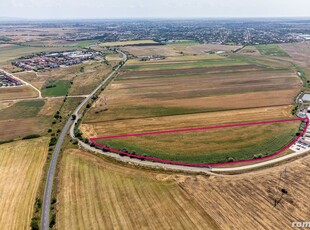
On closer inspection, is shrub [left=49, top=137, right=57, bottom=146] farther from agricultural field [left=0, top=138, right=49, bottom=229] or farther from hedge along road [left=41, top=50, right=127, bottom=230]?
agricultural field [left=0, top=138, right=49, bottom=229]

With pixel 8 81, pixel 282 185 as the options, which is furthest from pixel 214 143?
pixel 8 81

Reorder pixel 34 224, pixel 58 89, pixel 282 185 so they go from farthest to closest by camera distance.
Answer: pixel 58 89
pixel 282 185
pixel 34 224

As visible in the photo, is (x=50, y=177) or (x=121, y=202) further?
(x=50, y=177)

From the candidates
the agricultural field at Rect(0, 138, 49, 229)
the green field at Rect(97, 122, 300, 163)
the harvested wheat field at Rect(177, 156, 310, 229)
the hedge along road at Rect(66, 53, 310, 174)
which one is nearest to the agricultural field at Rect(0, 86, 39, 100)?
the agricultural field at Rect(0, 138, 49, 229)

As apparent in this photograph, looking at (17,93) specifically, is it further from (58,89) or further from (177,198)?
(177,198)

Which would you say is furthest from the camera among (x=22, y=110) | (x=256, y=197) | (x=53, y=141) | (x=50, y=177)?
(x=22, y=110)

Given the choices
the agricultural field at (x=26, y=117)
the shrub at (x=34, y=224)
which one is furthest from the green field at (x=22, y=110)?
the shrub at (x=34, y=224)
